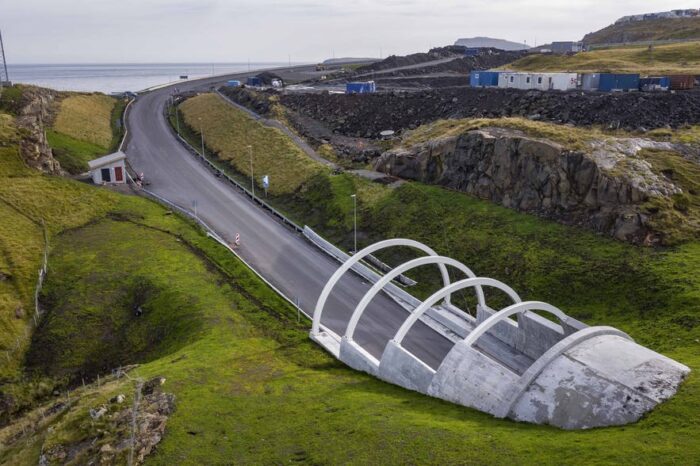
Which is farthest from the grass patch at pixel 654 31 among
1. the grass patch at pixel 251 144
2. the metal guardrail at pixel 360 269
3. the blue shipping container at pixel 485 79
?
the metal guardrail at pixel 360 269

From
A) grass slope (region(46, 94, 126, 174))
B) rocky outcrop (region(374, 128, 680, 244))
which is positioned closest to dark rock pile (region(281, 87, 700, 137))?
rocky outcrop (region(374, 128, 680, 244))

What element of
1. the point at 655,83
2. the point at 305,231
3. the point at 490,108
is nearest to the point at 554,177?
the point at 305,231

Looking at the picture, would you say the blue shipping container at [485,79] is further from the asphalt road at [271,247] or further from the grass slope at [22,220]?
the grass slope at [22,220]

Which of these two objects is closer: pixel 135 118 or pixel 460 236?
pixel 460 236

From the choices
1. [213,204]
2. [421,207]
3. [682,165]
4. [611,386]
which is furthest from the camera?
[213,204]

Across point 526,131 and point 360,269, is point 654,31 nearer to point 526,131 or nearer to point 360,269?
point 526,131

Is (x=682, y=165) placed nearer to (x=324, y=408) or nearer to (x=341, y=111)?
(x=324, y=408)

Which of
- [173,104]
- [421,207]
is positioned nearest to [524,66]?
[421,207]
